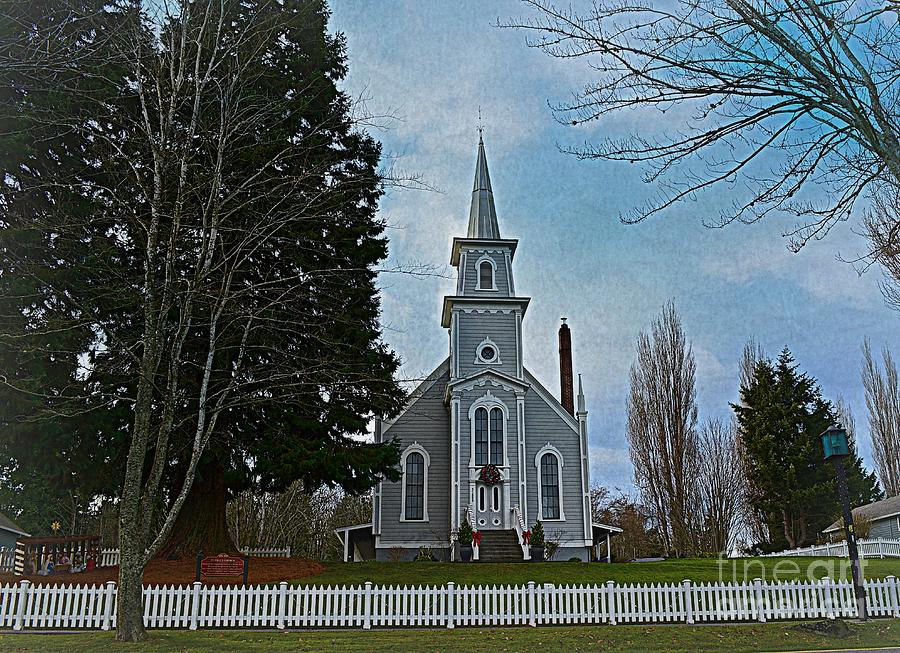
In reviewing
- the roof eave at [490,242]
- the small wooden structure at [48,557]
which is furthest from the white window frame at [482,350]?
the small wooden structure at [48,557]

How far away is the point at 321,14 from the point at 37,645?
60.8ft

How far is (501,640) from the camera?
1327 centimetres

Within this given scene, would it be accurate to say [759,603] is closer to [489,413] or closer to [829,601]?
[829,601]

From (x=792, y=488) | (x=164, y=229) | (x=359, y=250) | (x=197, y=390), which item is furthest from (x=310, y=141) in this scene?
(x=792, y=488)

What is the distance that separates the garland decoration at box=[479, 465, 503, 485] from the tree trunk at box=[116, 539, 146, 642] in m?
17.2

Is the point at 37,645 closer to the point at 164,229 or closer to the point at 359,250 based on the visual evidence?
the point at 164,229

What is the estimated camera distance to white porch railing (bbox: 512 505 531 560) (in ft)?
86.0

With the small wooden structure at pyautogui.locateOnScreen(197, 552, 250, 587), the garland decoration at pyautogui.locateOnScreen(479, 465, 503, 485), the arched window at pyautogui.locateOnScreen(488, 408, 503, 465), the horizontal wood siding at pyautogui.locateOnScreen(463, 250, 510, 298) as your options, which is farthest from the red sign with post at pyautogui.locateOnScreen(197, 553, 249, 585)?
the horizontal wood siding at pyautogui.locateOnScreen(463, 250, 510, 298)

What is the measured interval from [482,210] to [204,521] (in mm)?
18401

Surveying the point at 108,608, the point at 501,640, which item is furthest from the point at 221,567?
the point at 501,640

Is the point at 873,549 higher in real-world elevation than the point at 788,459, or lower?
lower

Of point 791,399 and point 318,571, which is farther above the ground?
point 791,399

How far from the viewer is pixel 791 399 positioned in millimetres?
37812

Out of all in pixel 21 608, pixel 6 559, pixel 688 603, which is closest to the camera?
pixel 21 608
